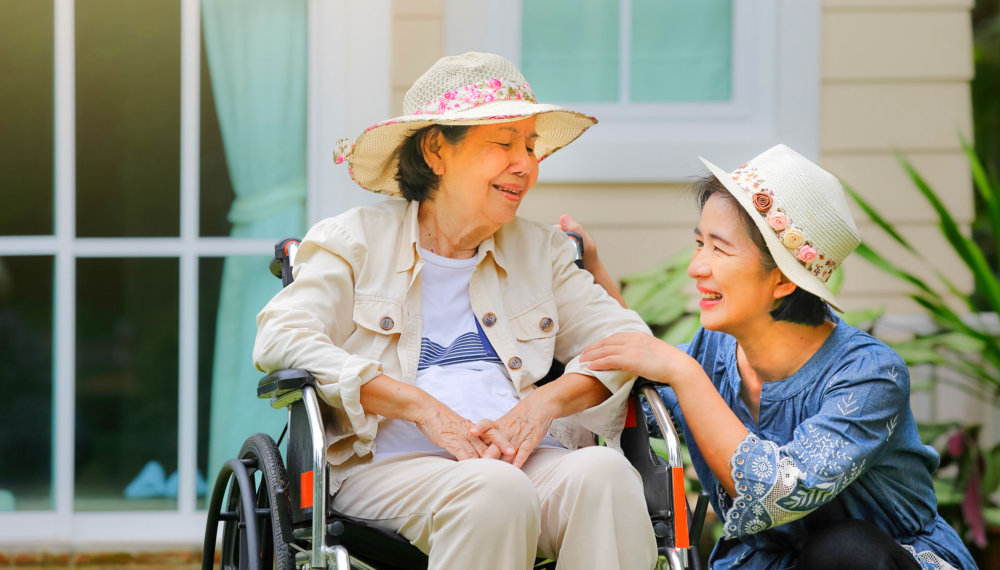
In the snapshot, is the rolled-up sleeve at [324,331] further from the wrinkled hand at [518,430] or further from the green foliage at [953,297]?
the green foliage at [953,297]

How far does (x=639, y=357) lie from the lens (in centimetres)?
198

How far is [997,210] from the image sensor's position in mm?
3250

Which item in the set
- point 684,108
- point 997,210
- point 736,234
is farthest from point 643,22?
point 736,234

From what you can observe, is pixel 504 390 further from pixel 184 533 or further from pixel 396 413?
pixel 184 533

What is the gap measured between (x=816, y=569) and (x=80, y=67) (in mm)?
2731

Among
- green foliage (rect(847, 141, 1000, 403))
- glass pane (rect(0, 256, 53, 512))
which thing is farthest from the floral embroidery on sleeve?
glass pane (rect(0, 256, 53, 512))

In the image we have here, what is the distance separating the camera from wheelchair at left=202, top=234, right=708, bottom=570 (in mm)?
1762

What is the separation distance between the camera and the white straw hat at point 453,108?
6.92 ft

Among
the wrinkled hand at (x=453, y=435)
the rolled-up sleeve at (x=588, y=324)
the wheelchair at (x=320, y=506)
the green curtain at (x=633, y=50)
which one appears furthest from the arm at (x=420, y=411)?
the green curtain at (x=633, y=50)

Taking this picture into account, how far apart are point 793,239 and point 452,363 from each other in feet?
2.50

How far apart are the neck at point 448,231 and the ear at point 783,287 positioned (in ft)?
2.06

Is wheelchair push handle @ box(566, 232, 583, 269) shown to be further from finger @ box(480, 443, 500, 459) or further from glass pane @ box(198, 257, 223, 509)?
glass pane @ box(198, 257, 223, 509)

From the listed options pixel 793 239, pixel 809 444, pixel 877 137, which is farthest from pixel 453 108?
pixel 877 137

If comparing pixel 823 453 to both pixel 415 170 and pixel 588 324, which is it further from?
pixel 415 170
